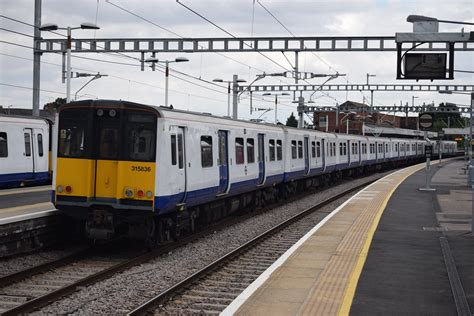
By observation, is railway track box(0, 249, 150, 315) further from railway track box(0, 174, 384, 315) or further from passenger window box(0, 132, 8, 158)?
passenger window box(0, 132, 8, 158)

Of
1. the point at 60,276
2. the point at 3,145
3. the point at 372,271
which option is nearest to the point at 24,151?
the point at 3,145

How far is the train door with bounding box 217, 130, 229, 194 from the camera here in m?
15.4

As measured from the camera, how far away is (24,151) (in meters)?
20.5

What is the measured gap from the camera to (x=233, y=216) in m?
19.5

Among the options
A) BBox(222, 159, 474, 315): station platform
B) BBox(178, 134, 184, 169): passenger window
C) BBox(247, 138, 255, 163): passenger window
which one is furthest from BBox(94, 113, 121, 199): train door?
BBox(247, 138, 255, 163): passenger window

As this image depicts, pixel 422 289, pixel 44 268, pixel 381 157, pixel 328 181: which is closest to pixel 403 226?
pixel 422 289

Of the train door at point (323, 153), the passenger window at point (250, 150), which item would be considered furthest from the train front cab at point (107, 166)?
the train door at point (323, 153)

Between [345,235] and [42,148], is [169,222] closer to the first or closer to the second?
[345,235]

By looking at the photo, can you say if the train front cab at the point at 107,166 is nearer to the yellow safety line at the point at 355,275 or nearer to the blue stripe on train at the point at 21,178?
the yellow safety line at the point at 355,275

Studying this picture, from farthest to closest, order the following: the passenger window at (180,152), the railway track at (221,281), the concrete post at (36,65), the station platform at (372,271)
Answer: the concrete post at (36,65)
the passenger window at (180,152)
the railway track at (221,281)
the station platform at (372,271)

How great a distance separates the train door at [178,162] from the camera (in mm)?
12297

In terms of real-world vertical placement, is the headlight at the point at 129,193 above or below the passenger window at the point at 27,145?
below

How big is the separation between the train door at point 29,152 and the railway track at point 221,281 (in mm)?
9588

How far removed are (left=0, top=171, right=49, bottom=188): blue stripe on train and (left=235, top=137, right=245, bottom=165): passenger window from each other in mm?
7760
